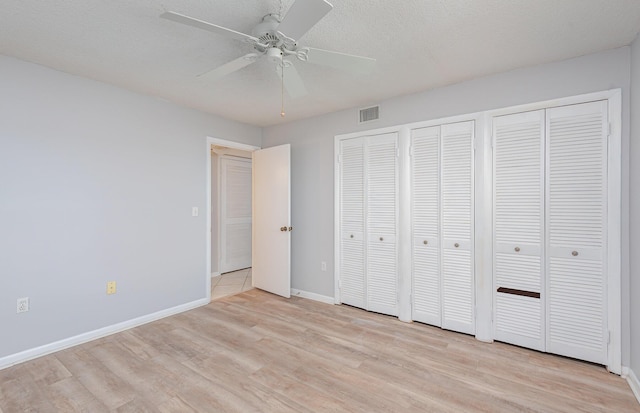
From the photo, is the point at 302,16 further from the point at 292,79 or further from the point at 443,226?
the point at 443,226

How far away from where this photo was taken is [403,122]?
3.12m

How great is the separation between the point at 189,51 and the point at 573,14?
2.60m

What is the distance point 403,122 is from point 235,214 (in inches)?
145

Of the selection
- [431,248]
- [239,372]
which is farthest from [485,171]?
[239,372]

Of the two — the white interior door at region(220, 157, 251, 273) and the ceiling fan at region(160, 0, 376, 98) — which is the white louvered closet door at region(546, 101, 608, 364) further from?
the white interior door at region(220, 157, 251, 273)

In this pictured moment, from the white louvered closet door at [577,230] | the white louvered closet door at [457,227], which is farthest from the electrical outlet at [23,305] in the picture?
the white louvered closet door at [577,230]

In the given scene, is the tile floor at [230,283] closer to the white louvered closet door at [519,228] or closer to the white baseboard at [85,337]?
the white baseboard at [85,337]

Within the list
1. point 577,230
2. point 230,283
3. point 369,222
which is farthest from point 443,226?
point 230,283

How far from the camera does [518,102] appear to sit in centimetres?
251

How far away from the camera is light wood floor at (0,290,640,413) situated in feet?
5.98

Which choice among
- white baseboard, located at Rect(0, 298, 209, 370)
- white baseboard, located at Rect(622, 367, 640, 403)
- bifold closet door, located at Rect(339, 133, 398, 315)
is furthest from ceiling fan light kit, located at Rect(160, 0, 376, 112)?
white baseboard, located at Rect(622, 367, 640, 403)

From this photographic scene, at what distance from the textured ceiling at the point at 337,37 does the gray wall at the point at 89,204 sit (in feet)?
1.09

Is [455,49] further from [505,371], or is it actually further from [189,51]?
[505,371]

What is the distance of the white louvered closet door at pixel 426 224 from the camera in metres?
2.92
